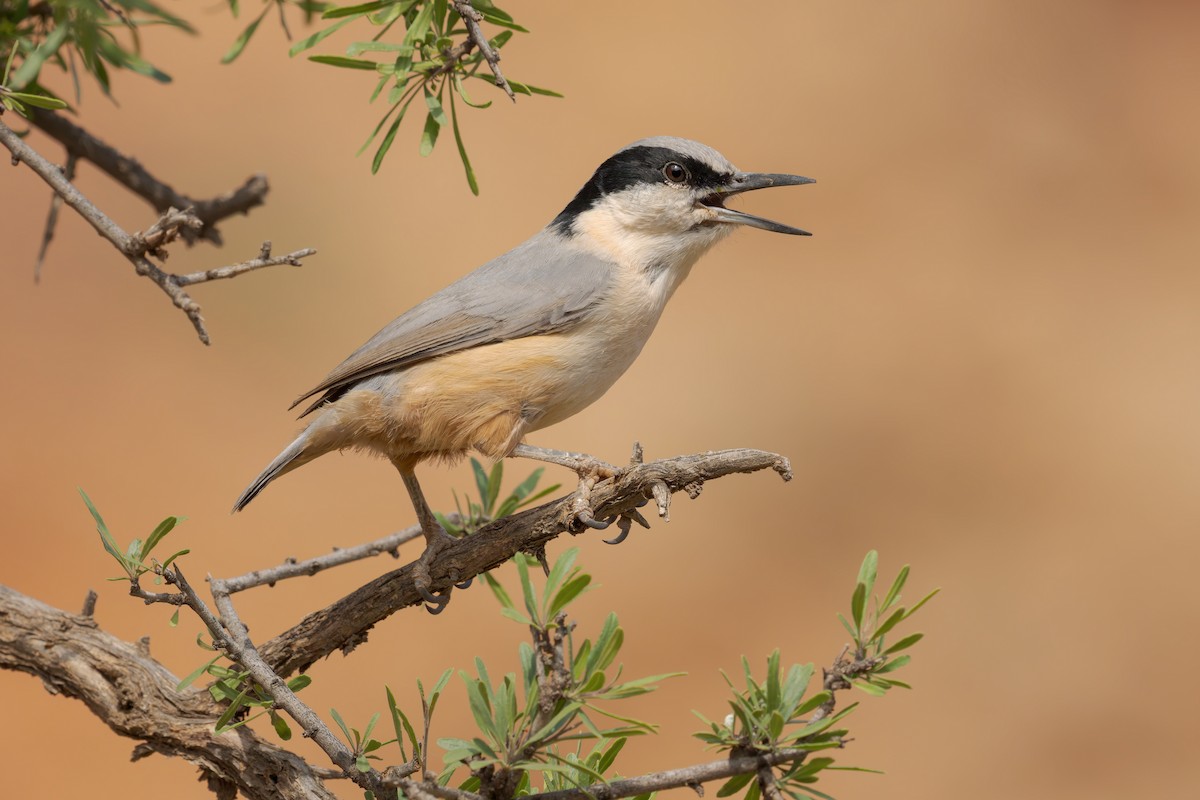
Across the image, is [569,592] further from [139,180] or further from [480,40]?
[139,180]

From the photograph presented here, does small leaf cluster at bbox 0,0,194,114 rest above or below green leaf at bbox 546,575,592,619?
above

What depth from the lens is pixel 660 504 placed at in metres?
2.27

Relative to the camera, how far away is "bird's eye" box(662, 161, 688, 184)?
367 centimetres

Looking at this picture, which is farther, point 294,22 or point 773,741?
point 294,22

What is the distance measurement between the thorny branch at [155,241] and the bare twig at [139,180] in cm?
98

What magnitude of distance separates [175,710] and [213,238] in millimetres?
1565

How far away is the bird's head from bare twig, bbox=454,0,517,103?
1.38 meters

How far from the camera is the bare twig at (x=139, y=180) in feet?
11.0

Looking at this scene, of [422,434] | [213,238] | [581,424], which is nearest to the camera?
[422,434]

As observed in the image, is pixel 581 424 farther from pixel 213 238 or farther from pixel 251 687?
pixel 251 687

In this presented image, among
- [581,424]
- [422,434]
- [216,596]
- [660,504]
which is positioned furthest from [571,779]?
[581,424]

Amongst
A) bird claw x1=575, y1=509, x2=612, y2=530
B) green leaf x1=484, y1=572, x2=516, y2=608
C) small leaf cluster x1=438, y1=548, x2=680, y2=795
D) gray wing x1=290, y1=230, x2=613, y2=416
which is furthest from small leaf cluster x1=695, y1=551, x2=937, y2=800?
gray wing x1=290, y1=230, x2=613, y2=416

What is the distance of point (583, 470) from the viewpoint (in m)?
3.04

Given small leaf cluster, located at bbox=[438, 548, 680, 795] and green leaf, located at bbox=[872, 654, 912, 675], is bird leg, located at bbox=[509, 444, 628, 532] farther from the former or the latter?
green leaf, located at bbox=[872, 654, 912, 675]
